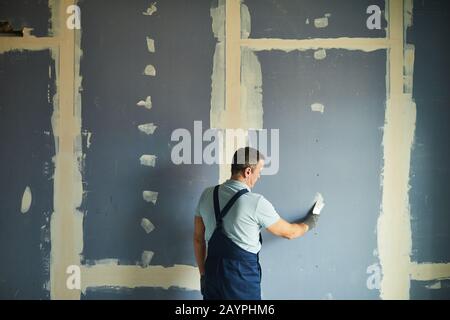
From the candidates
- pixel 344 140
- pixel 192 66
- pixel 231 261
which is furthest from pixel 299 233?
pixel 192 66

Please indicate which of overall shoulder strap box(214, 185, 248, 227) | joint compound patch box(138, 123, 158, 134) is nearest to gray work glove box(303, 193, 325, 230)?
overall shoulder strap box(214, 185, 248, 227)

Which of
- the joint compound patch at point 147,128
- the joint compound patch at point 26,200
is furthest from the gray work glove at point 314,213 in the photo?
the joint compound patch at point 26,200

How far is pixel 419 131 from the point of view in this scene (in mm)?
2271

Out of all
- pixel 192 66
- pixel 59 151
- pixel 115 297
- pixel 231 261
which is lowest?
pixel 115 297

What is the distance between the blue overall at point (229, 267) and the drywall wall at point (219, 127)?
0.52m

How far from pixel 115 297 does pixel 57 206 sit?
0.67 m

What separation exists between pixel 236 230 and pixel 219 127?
0.76 meters

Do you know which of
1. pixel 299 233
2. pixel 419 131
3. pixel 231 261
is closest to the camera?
pixel 231 261

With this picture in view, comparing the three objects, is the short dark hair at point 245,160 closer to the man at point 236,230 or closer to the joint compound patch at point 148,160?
the man at point 236,230

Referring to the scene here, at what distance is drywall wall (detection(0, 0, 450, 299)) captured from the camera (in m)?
2.27

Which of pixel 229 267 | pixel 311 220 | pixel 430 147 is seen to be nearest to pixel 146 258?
pixel 229 267

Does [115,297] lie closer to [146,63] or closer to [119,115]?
[119,115]

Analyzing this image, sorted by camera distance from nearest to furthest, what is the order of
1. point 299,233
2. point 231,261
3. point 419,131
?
point 231,261, point 299,233, point 419,131

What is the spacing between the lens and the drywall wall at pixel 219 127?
2273mm
